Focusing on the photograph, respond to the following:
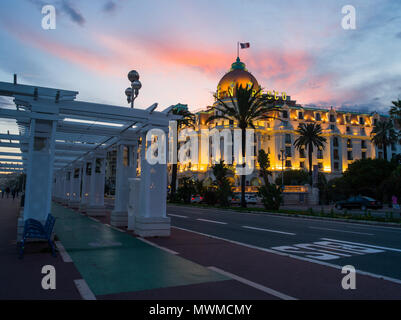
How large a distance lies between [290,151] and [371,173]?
24.7m

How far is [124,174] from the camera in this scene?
14.7 meters

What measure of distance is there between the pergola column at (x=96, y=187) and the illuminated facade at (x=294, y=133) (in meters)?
54.3

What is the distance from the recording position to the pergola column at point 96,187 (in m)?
19.7

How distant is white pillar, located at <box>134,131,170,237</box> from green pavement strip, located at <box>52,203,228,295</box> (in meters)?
0.75

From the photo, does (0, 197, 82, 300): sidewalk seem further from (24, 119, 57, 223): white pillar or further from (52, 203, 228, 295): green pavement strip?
(24, 119, 57, 223): white pillar

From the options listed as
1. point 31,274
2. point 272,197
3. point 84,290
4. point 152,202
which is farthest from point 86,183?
point 84,290

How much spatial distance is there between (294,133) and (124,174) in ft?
230

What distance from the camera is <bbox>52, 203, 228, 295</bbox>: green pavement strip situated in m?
5.78

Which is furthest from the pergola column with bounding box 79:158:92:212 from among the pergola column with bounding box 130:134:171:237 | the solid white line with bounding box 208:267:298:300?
the solid white line with bounding box 208:267:298:300

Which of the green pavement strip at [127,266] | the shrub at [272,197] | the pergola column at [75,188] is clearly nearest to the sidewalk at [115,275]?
the green pavement strip at [127,266]

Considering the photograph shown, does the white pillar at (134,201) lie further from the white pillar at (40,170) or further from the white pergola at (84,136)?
the white pillar at (40,170)

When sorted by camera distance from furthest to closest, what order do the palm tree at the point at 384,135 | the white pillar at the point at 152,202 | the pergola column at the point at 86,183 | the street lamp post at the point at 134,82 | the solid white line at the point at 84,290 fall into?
the palm tree at the point at 384,135 → the pergola column at the point at 86,183 → the street lamp post at the point at 134,82 → the white pillar at the point at 152,202 → the solid white line at the point at 84,290

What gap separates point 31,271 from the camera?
21.3ft
